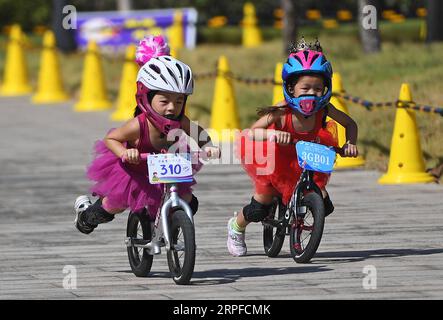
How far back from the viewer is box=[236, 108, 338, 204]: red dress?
9281 mm

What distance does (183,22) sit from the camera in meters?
32.9

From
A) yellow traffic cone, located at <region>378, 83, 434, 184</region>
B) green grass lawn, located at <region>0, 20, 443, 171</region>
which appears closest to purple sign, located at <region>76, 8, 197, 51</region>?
green grass lawn, located at <region>0, 20, 443, 171</region>

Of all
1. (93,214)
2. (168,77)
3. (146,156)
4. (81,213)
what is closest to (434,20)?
(81,213)

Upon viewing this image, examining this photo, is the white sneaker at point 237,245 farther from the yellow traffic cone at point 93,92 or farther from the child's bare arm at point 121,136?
the yellow traffic cone at point 93,92

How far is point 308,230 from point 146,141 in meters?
1.26

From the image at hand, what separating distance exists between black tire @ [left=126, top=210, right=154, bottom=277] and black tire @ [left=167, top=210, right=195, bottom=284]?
0.87ft

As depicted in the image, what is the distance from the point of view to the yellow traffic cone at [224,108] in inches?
699

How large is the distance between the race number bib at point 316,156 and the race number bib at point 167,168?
950 millimetres

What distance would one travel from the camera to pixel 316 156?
352 inches

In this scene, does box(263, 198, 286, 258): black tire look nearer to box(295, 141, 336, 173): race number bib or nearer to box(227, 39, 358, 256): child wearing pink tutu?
box(227, 39, 358, 256): child wearing pink tutu

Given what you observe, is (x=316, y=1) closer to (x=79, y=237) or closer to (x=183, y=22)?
(x=183, y=22)

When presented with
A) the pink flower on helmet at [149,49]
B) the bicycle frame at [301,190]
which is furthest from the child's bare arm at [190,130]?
the pink flower on helmet at [149,49]

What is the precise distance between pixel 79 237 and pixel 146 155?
2.85 metres
